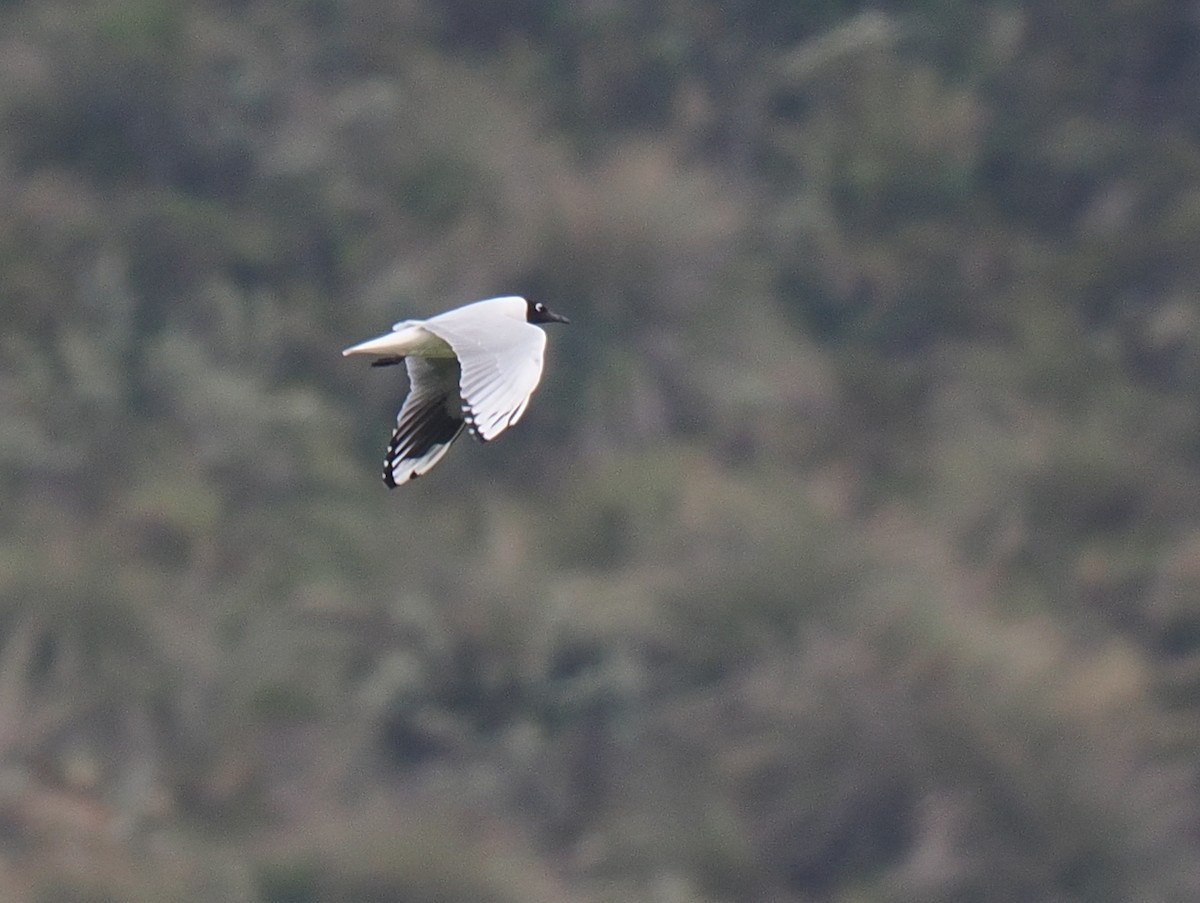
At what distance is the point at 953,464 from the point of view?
23.4m

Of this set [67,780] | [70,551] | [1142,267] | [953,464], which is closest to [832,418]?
[953,464]

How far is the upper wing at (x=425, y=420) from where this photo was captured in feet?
26.6

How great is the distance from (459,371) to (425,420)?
241mm

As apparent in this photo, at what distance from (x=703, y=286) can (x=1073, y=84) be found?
477 cm

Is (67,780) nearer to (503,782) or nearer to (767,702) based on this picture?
(503,782)

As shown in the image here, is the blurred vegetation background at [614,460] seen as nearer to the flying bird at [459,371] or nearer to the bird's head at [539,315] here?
the bird's head at [539,315]

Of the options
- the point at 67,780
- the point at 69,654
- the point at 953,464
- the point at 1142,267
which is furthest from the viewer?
the point at 1142,267

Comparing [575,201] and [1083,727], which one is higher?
[575,201]

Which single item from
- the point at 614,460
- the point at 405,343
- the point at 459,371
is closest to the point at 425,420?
the point at 459,371

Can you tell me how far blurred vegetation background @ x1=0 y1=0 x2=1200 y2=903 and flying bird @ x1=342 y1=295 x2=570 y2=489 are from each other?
9.06 m

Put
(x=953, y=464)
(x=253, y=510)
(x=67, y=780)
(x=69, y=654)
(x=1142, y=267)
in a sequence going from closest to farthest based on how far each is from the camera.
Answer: (x=67, y=780)
(x=69, y=654)
(x=253, y=510)
(x=953, y=464)
(x=1142, y=267)

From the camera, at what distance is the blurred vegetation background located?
746 inches

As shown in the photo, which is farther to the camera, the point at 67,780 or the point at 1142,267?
the point at 1142,267

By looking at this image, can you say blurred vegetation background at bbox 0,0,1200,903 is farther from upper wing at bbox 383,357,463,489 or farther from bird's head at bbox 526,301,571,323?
upper wing at bbox 383,357,463,489
